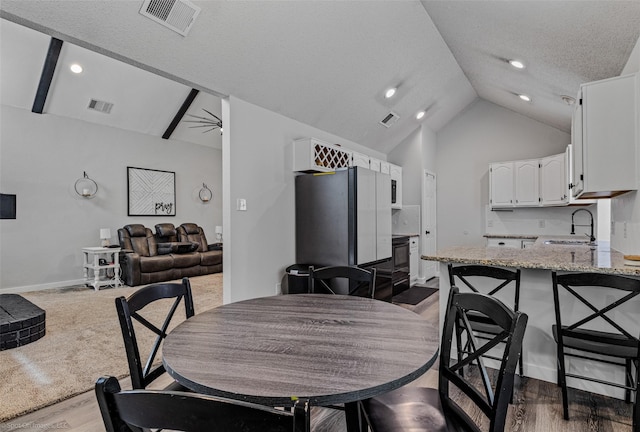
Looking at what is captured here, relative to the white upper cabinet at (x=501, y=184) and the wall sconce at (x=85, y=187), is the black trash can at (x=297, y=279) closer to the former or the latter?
the white upper cabinet at (x=501, y=184)

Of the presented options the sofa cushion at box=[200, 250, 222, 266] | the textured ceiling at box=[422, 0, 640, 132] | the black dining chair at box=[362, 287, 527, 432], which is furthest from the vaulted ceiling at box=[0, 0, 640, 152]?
the sofa cushion at box=[200, 250, 222, 266]

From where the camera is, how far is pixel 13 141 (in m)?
5.60

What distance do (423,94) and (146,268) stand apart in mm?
5610

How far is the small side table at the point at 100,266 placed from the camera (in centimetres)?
586

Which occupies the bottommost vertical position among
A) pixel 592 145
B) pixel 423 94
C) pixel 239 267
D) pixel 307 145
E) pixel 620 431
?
pixel 620 431

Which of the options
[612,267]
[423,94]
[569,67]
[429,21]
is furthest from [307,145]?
[612,267]

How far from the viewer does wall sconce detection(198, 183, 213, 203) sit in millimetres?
8400

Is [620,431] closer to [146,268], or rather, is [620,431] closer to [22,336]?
[22,336]

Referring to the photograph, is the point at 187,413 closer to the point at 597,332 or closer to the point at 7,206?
the point at 597,332

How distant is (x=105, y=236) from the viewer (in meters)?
6.29

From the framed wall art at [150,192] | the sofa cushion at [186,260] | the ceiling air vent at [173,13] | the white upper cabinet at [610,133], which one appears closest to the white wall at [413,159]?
the white upper cabinet at [610,133]

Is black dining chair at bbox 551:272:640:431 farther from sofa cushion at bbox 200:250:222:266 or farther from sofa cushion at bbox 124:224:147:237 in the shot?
sofa cushion at bbox 124:224:147:237

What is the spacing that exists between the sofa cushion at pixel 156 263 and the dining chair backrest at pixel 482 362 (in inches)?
234

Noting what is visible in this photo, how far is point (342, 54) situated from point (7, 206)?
4112mm
